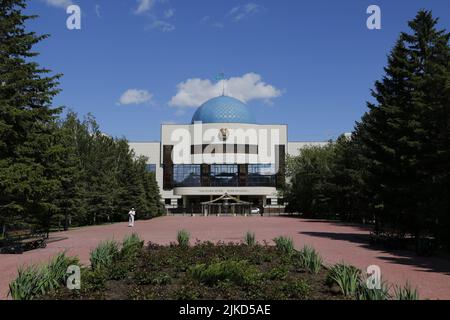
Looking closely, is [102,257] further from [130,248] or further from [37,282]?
[37,282]

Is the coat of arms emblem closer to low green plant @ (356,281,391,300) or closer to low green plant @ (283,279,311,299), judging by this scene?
low green plant @ (283,279,311,299)

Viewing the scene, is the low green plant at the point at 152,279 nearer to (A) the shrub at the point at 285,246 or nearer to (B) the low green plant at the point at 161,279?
(B) the low green plant at the point at 161,279

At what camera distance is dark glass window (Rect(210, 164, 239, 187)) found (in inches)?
3031

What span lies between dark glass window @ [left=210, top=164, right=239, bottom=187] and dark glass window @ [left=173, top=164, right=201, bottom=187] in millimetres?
2610

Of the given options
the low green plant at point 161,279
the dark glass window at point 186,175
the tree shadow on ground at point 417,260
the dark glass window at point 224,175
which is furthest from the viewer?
the dark glass window at point 186,175

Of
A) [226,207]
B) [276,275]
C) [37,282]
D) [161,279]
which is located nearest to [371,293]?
[276,275]

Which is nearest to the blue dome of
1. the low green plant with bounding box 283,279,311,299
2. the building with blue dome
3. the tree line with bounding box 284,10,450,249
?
the building with blue dome

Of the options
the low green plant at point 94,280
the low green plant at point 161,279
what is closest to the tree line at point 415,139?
the low green plant at point 161,279

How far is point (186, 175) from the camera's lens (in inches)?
3103

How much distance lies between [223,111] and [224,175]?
36.1 feet

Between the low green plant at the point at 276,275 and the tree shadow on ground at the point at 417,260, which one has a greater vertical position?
the low green plant at the point at 276,275

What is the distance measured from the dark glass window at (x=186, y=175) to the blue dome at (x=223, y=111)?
8.50 m

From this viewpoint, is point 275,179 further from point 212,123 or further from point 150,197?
point 150,197

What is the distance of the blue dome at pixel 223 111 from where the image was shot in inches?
3046
